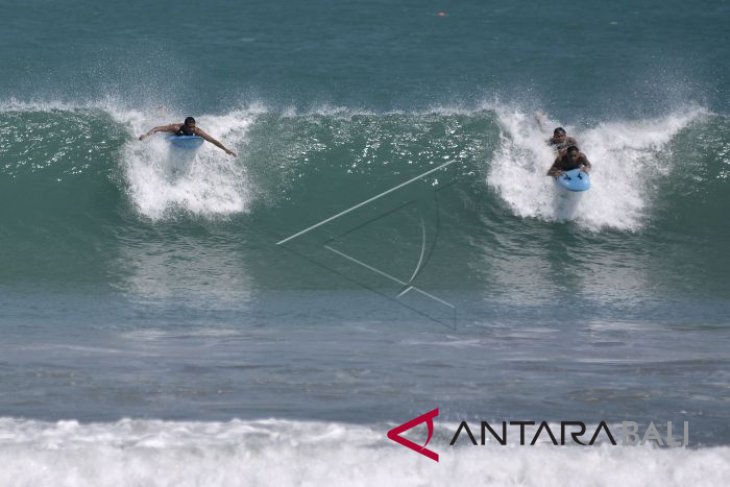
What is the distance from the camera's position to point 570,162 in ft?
51.9

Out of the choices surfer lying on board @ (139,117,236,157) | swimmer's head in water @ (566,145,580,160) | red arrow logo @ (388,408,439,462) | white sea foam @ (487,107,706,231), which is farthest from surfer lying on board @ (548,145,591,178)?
red arrow logo @ (388,408,439,462)

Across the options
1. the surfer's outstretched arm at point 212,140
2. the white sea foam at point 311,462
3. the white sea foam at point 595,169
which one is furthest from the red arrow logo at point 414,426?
the surfer's outstretched arm at point 212,140

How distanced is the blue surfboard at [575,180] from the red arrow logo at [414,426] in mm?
6158

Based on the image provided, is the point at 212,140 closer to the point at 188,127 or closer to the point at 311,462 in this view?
the point at 188,127

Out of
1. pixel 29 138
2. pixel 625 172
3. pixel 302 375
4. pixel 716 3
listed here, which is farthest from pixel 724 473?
pixel 716 3

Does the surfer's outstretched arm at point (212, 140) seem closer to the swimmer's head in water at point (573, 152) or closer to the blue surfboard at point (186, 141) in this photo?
the blue surfboard at point (186, 141)

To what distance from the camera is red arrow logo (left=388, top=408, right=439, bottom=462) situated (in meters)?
9.48

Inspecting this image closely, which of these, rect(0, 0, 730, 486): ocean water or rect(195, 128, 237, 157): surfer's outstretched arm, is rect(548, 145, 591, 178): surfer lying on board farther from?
rect(195, 128, 237, 157): surfer's outstretched arm

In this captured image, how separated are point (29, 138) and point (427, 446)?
1066 centimetres

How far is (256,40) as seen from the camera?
22.0 m

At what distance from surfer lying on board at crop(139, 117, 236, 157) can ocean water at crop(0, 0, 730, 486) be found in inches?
13.1

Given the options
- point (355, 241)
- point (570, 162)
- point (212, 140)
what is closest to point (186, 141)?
point (212, 140)

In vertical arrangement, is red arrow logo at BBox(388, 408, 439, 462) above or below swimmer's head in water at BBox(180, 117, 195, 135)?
below

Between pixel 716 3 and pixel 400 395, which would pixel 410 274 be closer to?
pixel 400 395
